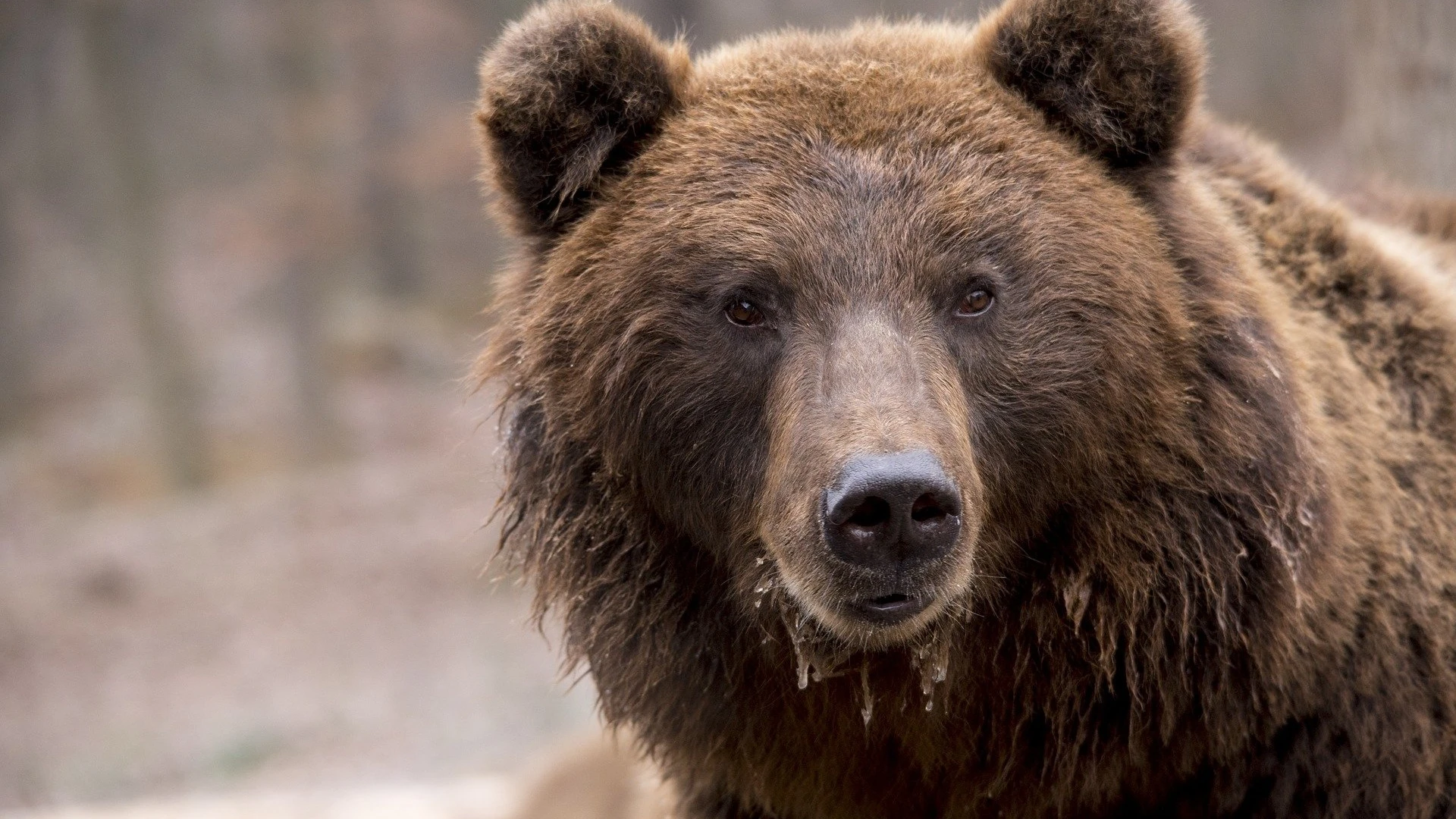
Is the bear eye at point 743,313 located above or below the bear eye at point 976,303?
above

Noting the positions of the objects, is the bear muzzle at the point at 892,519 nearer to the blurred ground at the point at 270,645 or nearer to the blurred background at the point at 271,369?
the blurred background at the point at 271,369

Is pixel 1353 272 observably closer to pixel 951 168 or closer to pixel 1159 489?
pixel 1159 489

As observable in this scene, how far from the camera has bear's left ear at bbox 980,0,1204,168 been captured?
3.57 metres

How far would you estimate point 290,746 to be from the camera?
12.1 m

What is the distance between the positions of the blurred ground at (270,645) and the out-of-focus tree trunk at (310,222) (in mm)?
1912

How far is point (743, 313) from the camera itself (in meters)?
3.60

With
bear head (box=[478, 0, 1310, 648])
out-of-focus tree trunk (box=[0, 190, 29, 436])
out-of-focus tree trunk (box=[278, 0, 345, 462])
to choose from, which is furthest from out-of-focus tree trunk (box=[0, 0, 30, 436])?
bear head (box=[478, 0, 1310, 648])

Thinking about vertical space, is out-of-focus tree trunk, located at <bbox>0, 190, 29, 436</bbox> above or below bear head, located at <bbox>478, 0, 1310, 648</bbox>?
below

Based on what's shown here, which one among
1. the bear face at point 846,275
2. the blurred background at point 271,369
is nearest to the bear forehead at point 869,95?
the bear face at point 846,275

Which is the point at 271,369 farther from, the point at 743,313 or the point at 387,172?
the point at 743,313

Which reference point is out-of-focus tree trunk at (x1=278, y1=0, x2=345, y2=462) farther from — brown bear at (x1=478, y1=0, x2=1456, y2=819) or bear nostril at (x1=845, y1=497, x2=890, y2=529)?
bear nostril at (x1=845, y1=497, x2=890, y2=529)

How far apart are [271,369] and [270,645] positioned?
955 centimetres

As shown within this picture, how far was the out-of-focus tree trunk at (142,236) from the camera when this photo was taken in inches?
677

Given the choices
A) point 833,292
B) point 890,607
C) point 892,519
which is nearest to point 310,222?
point 833,292
